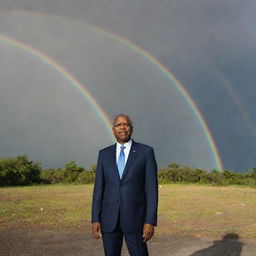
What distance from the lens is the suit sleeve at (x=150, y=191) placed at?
428 cm

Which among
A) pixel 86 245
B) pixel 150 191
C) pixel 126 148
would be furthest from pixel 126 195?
pixel 86 245

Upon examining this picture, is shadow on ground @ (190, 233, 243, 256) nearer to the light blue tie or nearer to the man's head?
the light blue tie

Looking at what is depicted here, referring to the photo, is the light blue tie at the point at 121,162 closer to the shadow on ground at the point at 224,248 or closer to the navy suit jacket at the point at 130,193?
the navy suit jacket at the point at 130,193

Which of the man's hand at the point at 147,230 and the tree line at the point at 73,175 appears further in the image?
the tree line at the point at 73,175

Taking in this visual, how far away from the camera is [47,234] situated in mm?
10141

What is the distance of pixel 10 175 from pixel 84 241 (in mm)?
42389

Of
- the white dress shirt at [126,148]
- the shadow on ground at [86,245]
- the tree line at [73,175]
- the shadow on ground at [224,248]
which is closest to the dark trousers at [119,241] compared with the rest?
the white dress shirt at [126,148]

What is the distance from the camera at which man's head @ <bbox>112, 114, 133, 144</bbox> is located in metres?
4.39

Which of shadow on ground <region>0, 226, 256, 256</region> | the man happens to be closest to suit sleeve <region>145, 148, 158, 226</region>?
the man

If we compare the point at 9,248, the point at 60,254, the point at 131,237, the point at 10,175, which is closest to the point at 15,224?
the point at 9,248

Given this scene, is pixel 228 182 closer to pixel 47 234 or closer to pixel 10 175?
pixel 10 175

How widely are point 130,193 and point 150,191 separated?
25cm

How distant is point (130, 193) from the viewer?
4.22 meters

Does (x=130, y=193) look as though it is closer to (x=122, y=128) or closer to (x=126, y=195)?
(x=126, y=195)
